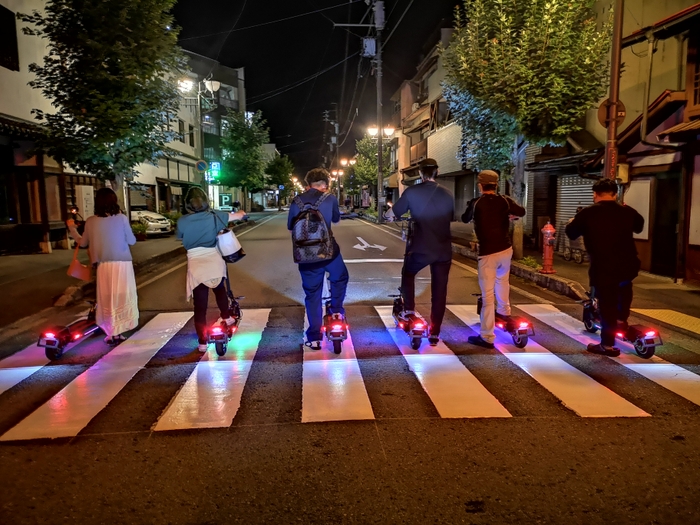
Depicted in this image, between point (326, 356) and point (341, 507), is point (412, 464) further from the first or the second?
point (326, 356)

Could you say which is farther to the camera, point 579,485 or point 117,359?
point 117,359

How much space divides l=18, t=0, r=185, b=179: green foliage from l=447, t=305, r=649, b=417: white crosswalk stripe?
9.08 m

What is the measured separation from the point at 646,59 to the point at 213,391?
13.1 meters

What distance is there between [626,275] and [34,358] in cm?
669

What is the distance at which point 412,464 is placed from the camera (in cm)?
359

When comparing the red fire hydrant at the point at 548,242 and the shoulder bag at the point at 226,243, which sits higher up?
the shoulder bag at the point at 226,243

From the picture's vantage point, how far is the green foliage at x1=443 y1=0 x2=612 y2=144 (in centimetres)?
1195

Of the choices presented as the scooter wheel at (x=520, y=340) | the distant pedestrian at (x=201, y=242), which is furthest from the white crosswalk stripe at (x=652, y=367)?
the distant pedestrian at (x=201, y=242)

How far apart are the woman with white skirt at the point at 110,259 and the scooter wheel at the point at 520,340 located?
4584mm

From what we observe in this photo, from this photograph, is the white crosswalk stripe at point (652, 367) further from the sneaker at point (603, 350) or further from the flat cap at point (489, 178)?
the flat cap at point (489, 178)

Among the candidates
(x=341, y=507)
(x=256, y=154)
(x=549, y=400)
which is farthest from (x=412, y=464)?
(x=256, y=154)

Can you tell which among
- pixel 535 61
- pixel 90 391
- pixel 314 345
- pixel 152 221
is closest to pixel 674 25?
pixel 535 61

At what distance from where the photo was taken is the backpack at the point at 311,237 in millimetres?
5590

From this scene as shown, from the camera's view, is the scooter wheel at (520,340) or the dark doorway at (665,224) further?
the dark doorway at (665,224)
